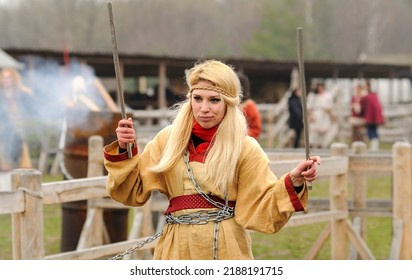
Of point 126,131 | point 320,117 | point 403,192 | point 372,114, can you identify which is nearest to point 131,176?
point 126,131

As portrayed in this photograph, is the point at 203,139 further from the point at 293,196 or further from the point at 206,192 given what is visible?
the point at 293,196

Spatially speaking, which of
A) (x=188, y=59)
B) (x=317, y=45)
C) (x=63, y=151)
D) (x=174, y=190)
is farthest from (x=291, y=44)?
(x=174, y=190)

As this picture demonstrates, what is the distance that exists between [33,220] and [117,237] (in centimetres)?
300

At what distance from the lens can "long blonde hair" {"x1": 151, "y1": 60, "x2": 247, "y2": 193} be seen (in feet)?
13.3

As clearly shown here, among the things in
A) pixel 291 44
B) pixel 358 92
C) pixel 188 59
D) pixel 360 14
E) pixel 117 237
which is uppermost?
pixel 360 14

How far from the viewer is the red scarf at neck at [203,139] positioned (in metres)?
4.12

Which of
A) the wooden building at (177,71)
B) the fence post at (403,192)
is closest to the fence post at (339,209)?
the fence post at (403,192)

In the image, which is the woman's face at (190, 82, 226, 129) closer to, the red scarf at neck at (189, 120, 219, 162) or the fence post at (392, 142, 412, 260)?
the red scarf at neck at (189, 120, 219, 162)

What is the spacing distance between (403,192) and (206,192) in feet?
12.9

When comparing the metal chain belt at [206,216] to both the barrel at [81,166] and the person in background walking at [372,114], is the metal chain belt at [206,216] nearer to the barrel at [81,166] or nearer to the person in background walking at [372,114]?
the barrel at [81,166]

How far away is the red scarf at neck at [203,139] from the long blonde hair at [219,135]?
0.10 ft

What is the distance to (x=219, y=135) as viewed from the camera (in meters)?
4.09

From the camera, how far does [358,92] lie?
21797mm

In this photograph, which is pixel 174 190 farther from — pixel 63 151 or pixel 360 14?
pixel 360 14
